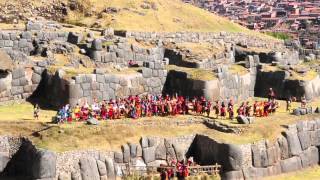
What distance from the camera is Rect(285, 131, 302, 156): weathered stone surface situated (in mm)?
27422

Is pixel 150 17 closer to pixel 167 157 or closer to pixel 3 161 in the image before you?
pixel 167 157

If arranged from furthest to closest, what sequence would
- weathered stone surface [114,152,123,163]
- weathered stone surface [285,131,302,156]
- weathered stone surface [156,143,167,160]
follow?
weathered stone surface [285,131,302,156], weathered stone surface [156,143,167,160], weathered stone surface [114,152,123,163]

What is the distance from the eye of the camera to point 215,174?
2505 cm

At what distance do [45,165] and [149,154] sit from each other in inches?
193

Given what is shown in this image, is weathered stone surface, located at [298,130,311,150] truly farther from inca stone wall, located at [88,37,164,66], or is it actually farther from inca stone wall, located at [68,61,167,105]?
inca stone wall, located at [88,37,164,66]

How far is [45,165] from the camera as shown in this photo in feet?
74.2

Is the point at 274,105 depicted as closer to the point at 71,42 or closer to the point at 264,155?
the point at 264,155

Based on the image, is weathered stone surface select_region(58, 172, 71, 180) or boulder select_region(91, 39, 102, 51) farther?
boulder select_region(91, 39, 102, 51)

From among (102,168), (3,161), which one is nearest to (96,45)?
(3,161)

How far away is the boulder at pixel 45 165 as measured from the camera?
22625 millimetres

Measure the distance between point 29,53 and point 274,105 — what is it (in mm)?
14696

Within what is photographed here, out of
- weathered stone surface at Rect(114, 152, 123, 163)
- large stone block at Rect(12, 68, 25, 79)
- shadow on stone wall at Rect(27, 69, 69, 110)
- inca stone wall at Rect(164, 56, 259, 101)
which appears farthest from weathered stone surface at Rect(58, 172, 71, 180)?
inca stone wall at Rect(164, 56, 259, 101)

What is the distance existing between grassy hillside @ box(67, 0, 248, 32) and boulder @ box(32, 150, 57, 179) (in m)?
29.8

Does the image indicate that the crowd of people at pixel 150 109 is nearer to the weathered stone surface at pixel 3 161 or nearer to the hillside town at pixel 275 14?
the weathered stone surface at pixel 3 161
